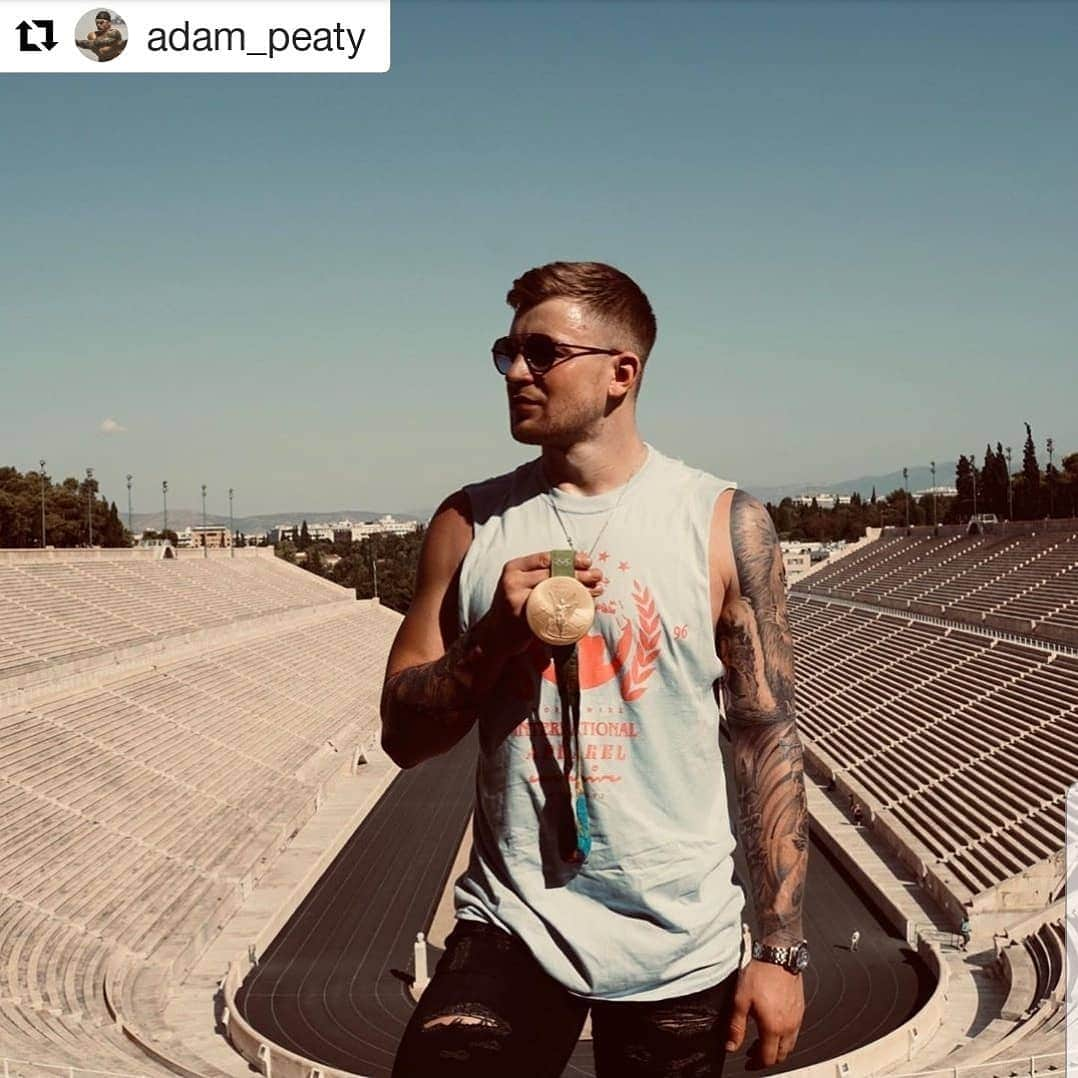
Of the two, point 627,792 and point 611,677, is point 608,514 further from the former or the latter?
point 627,792

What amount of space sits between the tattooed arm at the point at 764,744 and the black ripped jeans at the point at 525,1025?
0.08 meters

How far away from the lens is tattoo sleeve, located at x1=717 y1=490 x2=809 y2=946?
245cm

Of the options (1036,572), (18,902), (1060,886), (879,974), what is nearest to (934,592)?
(1036,572)

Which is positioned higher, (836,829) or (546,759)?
(546,759)

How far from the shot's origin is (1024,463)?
66.6m

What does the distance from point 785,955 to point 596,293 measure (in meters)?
1.31

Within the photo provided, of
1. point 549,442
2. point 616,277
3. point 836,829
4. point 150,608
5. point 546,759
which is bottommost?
point 836,829

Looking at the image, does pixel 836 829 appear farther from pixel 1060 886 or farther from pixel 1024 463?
pixel 1024 463

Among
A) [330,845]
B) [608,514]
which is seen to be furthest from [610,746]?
[330,845]

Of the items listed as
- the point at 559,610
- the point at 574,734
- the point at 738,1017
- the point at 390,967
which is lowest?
the point at 390,967

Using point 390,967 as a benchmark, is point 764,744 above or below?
above

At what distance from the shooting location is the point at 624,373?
2.50 m

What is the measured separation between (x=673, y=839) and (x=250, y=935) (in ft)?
56.4

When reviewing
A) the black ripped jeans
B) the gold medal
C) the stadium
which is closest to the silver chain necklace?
the gold medal
